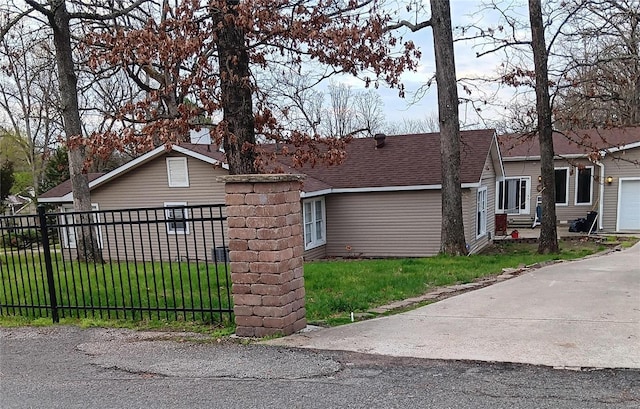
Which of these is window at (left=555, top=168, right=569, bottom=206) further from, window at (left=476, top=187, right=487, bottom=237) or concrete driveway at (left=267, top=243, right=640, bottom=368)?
concrete driveway at (left=267, top=243, right=640, bottom=368)

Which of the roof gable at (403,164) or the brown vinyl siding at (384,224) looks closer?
the roof gable at (403,164)

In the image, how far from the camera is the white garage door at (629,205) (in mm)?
18891

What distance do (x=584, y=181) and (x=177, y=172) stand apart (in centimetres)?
1598

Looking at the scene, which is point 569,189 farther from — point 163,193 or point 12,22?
point 12,22

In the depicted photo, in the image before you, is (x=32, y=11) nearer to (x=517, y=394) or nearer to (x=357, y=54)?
(x=357, y=54)

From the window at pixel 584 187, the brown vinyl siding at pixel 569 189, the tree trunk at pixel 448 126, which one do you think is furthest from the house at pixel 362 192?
the window at pixel 584 187

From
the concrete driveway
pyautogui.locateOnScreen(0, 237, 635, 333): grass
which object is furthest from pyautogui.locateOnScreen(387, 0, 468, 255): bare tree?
the concrete driveway

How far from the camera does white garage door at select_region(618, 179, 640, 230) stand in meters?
18.9

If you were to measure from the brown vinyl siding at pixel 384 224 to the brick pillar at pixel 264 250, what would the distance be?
1123 cm

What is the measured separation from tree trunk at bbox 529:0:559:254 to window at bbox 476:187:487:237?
2900 millimetres

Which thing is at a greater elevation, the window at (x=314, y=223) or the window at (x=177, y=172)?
the window at (x=177, y=172)

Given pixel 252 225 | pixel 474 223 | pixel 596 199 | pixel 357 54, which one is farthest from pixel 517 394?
pixel 596 199

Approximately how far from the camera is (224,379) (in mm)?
3998

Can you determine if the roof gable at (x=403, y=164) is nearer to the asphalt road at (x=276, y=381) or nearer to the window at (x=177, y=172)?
the window at (x=177, y=172)
